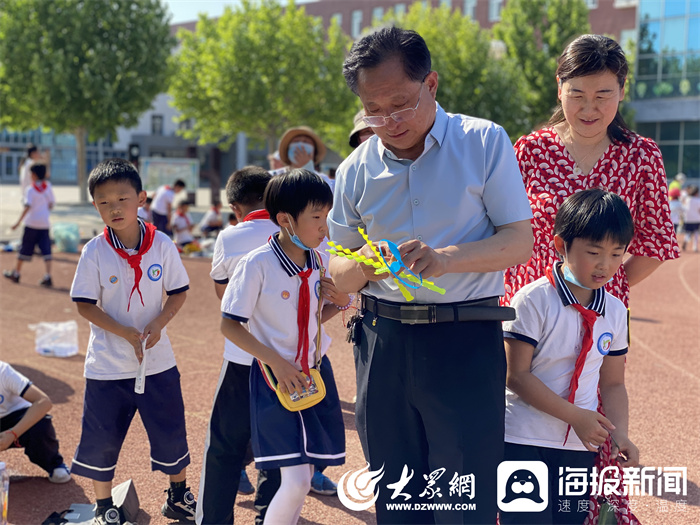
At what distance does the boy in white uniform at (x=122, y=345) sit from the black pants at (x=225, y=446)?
397mm

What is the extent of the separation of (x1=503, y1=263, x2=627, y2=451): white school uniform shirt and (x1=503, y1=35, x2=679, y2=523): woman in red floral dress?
0.26 m

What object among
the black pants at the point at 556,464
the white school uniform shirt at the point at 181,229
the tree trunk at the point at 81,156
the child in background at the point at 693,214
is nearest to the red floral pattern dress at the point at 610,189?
the black pants at the point at 556,464

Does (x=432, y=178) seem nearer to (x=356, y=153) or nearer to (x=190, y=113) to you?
(x=356, y=153)

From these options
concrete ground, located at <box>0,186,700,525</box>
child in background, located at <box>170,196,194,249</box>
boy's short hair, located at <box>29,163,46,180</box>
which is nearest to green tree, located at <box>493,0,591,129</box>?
child in background, located at <box>170,196,194,249</box>

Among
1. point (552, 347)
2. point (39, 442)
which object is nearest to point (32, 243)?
point (39, 442)

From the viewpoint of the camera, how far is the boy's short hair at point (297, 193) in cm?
301

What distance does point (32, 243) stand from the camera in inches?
456

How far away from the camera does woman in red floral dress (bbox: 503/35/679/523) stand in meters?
2.94

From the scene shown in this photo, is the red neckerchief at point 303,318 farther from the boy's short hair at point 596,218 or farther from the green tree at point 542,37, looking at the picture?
the green tree at point 542,37

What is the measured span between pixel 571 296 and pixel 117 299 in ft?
7.06

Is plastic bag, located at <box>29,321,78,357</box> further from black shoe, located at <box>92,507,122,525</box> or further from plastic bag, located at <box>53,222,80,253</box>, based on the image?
plastic bag, located at <box>53,222,80,253</box>

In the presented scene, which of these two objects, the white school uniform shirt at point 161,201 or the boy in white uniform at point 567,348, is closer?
the boy in white uniform at point 567,348

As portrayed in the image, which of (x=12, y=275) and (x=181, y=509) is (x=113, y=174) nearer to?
(x=181, y=509)

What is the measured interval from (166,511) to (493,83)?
3223 centimetres
